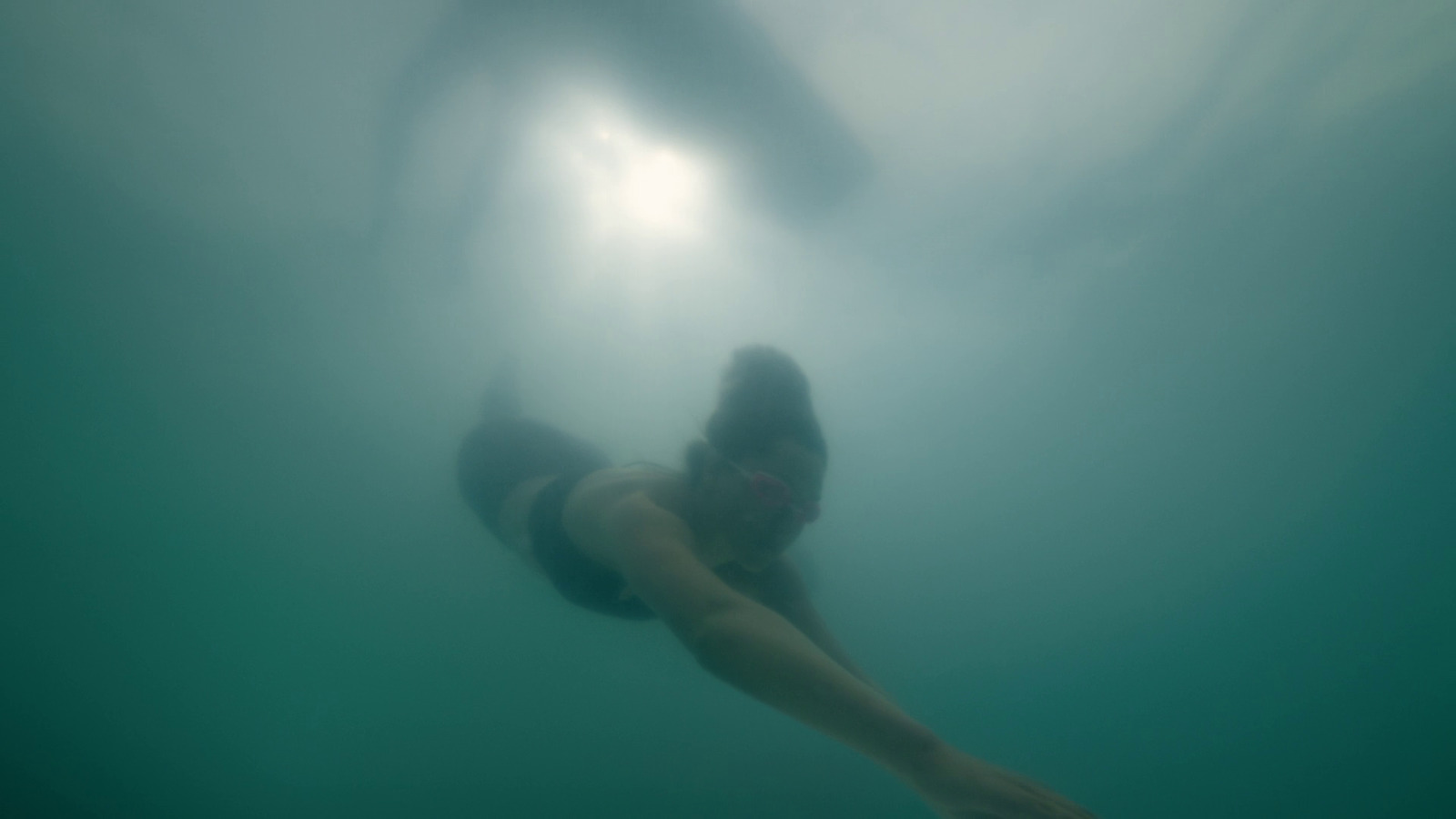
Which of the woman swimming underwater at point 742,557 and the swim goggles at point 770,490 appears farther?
the swim goggles at point 770,490

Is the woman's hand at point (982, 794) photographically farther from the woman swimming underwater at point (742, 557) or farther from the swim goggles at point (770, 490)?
the swim goggles at point (770, 490)

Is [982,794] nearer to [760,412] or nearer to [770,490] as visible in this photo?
[770,490]

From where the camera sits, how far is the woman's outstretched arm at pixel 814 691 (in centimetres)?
72

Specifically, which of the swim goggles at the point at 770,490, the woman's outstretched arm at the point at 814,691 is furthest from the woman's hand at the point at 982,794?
the swim goggles at the point at 770,490

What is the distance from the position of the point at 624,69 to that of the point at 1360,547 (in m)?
40.4

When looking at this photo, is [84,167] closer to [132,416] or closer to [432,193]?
[432,193]

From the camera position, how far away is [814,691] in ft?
2.83

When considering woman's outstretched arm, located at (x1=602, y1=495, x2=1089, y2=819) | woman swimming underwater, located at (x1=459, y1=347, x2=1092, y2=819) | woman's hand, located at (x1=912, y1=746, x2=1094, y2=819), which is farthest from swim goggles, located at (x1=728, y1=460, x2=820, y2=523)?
woman's hand, located at (x1=912, y1=746, x2=1094, y2=819)

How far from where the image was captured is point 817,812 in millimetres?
12469

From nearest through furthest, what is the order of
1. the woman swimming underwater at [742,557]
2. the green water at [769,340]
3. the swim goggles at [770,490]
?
1. the woman swimming underwater at [742,557]
2. the swim goggles at [770,490]
3. the green water at [769,340]

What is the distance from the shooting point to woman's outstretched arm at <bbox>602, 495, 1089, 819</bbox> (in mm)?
723

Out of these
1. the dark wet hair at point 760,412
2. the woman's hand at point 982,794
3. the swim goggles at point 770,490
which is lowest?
the woman's hand at point 982,794

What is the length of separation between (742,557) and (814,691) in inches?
47.0

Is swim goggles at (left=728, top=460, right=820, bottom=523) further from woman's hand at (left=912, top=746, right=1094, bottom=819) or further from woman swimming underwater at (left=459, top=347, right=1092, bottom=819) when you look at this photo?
woman's hand at (left=912, top=746, right=1094, bottom=819)
